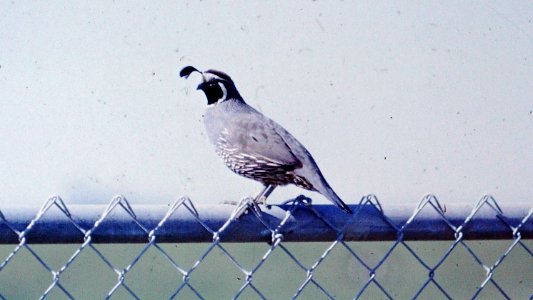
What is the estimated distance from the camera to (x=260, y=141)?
2811 mm

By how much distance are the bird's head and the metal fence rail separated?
6.29ft

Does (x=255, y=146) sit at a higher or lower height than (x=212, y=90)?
lower

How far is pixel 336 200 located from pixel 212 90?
172cm

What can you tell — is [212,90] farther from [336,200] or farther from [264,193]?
[336,200]

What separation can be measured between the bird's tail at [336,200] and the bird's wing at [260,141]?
1.10 ft

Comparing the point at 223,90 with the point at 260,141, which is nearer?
the point at 260,141

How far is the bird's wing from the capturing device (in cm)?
265

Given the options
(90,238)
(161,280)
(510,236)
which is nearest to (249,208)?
(90,238)

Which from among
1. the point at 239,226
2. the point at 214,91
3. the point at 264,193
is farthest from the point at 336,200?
the point at 214,91

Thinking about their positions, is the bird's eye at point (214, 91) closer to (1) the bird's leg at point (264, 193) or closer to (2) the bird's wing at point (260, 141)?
(2) the bird's wing at point (260, 141)

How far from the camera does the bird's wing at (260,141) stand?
265cm

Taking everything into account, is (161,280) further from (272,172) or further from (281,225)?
(281,225)

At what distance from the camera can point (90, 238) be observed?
→ 148 centimetres

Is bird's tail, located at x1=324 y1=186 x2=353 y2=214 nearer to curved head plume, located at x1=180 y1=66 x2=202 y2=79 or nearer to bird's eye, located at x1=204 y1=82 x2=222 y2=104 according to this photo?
curved head plume, located at x1=180 y1=66 x2=202 y2=79
